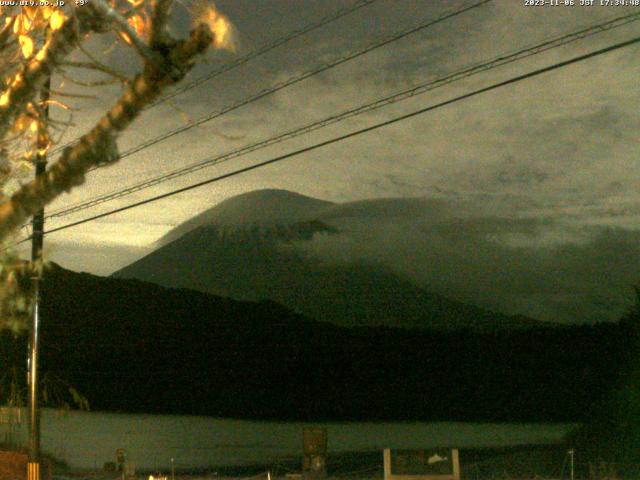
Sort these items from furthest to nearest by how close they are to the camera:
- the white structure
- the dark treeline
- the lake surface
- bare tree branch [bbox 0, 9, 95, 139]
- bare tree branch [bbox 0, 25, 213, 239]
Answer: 1. the dark treeline
2. the lake surface
3. the white structure
4. bare tree branch [bbox 0, 9, 95, 139]
5. bare tree branch [bbox 0, 25, 213, 239]

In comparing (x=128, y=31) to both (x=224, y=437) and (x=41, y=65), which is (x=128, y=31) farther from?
(x=224, y=437)

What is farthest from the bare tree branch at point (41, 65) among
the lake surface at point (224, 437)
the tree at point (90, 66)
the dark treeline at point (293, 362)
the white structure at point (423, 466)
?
the lake surface at point (224, 437)

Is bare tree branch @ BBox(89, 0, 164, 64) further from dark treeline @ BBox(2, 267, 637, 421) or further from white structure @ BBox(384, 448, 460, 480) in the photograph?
dark treeline @ BBox(2, 267, 637, 421)

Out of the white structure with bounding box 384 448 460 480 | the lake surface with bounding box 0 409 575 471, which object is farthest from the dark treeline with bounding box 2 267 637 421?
the white structure with bounding box 384 448 460 480

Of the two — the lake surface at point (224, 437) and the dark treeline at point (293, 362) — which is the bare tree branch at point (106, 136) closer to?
the dark treeline at point (293, 362)

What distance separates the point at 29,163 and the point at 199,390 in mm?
83818

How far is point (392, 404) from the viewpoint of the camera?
258ft

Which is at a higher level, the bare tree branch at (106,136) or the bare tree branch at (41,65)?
the bare tree branch at (41,65)

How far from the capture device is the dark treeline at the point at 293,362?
54113 mm

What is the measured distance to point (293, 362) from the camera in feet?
301

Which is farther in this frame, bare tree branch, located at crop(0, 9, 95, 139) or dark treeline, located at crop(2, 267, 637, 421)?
dark treeline, located at crop(2, 267, 637, 421)

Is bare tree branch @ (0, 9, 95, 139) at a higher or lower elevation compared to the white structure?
higher

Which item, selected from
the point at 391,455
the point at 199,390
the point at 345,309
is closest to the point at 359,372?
the point at 199,390

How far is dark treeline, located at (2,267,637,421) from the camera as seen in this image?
178ft
